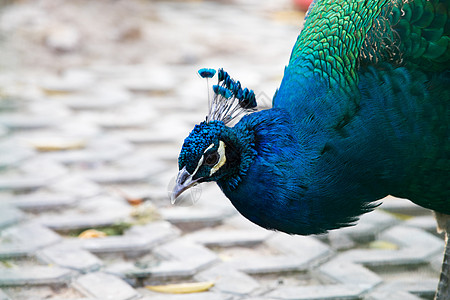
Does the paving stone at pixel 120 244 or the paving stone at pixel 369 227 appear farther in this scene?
the paving stone at pixel 369 227

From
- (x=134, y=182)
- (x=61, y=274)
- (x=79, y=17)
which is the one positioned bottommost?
(x=61, y=274)

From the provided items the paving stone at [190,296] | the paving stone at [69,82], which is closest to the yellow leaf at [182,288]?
the paving stone at [190,296]

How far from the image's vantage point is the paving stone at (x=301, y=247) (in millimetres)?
2891

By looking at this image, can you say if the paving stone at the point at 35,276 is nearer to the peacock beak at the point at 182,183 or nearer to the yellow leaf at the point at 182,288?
the yellow leaf at the point at 182,288

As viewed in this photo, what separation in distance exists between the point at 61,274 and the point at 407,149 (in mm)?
1309

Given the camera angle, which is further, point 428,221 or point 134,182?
point 134,182

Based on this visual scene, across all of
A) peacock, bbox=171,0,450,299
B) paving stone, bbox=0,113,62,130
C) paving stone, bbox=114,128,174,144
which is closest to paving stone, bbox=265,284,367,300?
peacock, bbox=171,0,450,299

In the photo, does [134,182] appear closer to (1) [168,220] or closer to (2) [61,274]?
(1) [168,220]

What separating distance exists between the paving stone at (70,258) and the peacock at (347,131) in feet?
2.77

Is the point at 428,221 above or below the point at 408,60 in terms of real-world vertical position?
below

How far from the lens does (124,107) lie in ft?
14.5

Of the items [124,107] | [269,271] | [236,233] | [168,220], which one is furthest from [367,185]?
[124,107]

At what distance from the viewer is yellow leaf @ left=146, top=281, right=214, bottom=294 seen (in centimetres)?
261

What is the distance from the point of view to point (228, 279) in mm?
2689
